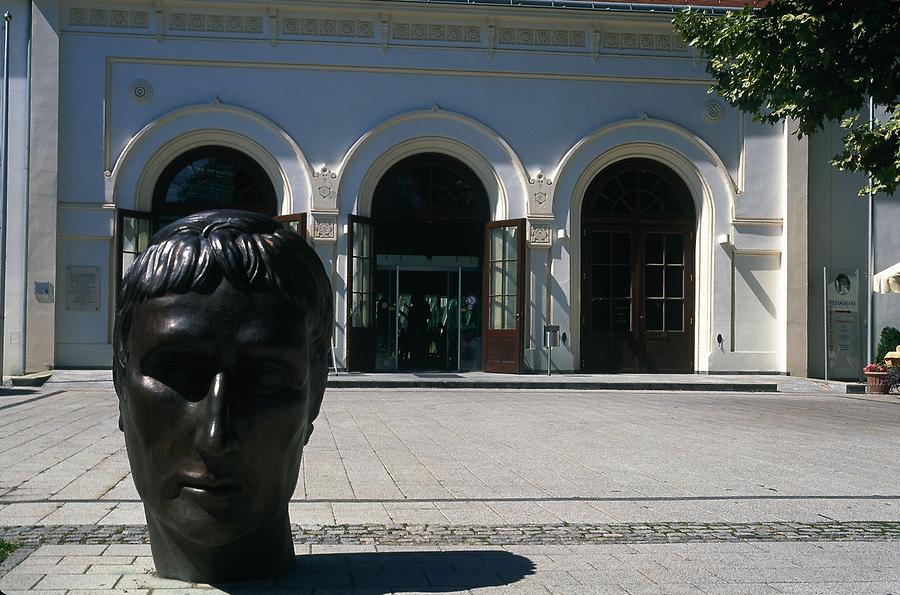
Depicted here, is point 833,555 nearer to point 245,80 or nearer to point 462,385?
point 462,385

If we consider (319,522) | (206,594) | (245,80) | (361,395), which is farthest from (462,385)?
(206,594)

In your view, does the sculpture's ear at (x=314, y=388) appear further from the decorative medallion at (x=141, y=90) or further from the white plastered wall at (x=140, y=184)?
the decorative medallion at (x=141, y=90)

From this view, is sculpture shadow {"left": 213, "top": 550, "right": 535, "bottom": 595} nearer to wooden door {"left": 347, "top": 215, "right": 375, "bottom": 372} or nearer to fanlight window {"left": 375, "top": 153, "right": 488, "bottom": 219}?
wooden door {"left": 347, "top": 215, "right": 375, "bottom": 372}

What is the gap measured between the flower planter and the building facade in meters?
2.51

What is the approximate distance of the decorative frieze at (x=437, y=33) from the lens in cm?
2272

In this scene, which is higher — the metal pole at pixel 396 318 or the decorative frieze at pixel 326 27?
the decorative frieze at pixel 326 27

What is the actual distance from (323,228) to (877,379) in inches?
458

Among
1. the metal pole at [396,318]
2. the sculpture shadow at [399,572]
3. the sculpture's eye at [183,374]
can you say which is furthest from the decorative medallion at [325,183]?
the sculpture's eye at [183,374]

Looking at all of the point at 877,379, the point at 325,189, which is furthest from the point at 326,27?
the point at 877,379

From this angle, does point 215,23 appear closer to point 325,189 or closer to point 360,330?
point 325,189

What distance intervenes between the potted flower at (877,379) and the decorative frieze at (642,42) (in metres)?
8.04

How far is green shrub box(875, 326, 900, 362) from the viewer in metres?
22.3

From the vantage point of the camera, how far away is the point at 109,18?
72.0 ft

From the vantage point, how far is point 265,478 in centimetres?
438
